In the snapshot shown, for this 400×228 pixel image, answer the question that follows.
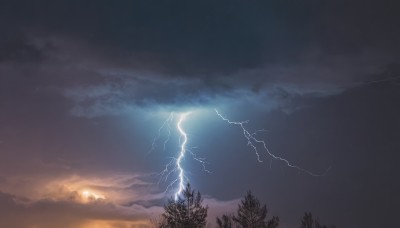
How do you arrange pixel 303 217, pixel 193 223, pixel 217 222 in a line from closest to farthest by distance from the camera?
pixel 193 223, pixel 217 222, pixel 303 217

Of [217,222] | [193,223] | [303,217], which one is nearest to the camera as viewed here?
[193,223]

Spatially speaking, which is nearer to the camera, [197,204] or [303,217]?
[197,204]

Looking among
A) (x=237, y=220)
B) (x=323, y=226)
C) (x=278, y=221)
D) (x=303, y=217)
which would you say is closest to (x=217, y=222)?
(x=237, y=220)

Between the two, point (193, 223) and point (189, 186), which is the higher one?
point (189, 186)

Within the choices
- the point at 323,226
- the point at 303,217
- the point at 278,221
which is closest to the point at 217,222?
the point at 278,221

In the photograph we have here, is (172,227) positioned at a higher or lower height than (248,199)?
lower

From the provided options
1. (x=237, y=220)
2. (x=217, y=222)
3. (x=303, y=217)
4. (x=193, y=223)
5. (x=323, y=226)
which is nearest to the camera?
(x=193, y=223)

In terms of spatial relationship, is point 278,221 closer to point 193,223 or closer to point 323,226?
point 193,223

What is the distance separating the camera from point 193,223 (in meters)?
33.5

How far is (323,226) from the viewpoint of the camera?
52.6 meters

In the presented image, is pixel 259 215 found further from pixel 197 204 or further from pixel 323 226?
pixel 323 226

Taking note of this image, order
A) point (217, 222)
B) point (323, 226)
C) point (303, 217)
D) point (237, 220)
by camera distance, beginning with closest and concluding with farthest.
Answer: point (237, 220), point (217, 222), point (303, 217), point (323, 226)

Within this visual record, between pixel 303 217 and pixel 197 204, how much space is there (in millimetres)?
16532

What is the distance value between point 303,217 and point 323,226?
7.26 metres
